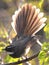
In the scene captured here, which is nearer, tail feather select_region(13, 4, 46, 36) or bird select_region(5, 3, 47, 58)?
bird select_region(5, 3, 47, 58)

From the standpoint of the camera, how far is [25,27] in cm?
144

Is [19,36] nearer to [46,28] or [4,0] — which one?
[46,28]

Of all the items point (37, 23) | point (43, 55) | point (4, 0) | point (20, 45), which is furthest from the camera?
point (4, 0)

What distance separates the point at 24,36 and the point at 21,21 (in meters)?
0.15

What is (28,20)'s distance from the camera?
1.47m

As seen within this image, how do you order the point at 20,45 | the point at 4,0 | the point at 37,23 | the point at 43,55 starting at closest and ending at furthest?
the point at 43,55, the point at 20,45, the point at 37,23, the point at 4,0

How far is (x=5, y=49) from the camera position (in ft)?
4.09

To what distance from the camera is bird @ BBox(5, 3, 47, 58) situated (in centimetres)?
130

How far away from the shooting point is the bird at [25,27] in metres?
1.30

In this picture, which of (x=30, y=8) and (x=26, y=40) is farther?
(x=30, y=8)

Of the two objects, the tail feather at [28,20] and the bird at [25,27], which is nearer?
the bird at [25,27]

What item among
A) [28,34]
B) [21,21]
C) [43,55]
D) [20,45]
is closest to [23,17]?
[21,21]

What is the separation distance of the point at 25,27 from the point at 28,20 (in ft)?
0.20

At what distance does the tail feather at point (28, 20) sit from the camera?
1410 mm
